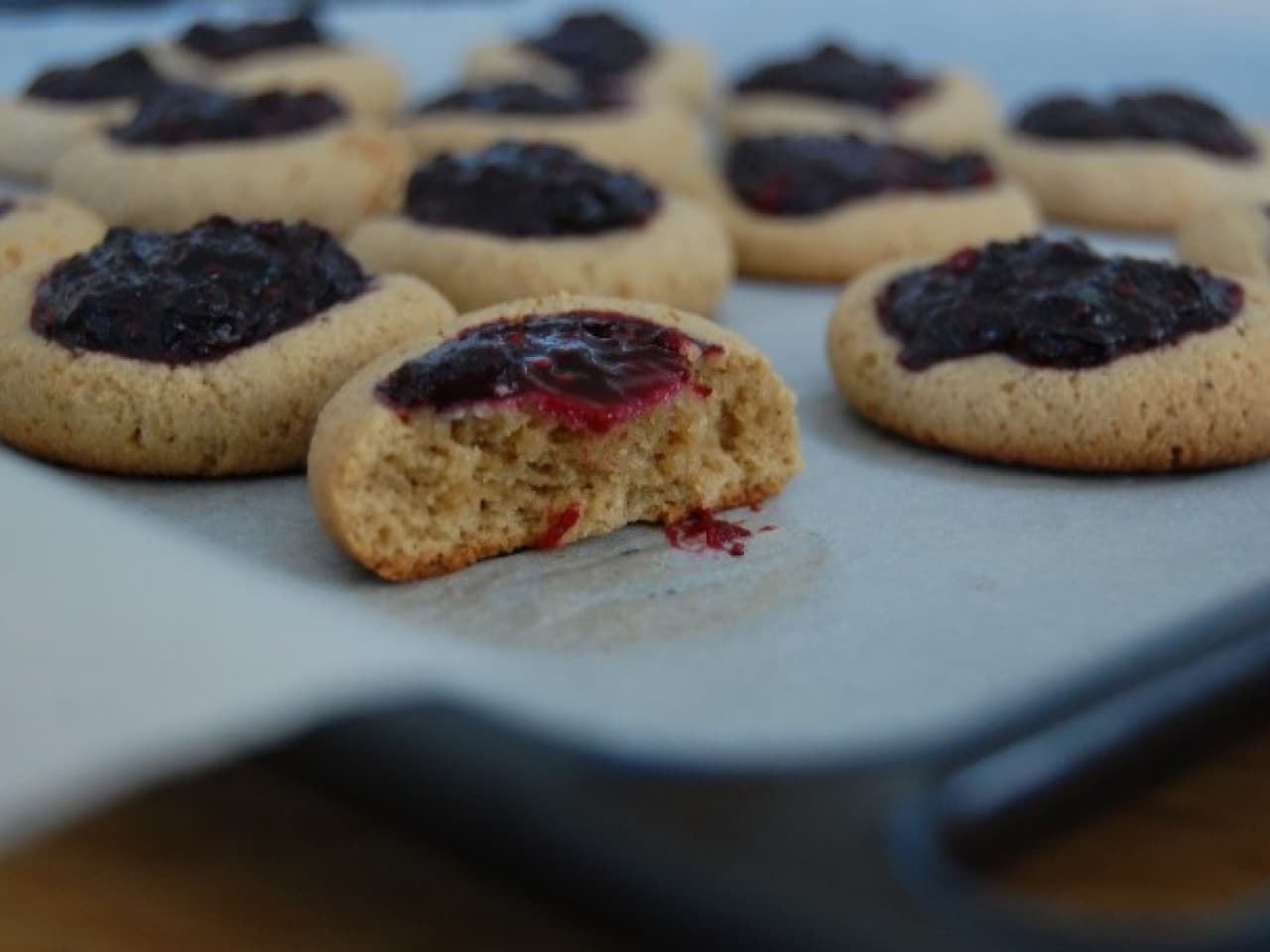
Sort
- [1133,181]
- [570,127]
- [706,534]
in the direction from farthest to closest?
1. [570,127]
2. [1133,181]
3. [706,534]

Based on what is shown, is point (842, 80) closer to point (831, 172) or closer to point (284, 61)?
point (831, 172)

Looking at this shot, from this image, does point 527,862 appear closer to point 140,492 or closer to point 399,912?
point 399,912

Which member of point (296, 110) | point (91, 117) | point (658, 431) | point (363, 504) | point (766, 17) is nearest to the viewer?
point (363, 504)

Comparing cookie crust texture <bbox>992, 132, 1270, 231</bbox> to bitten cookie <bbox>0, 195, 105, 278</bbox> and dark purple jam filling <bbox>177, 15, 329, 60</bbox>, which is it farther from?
bitten cookie <bbox>0, 195, 105, 278</bbox>

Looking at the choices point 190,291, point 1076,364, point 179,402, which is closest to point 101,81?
point 190,291

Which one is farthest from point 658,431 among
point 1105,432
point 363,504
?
point 1105,432

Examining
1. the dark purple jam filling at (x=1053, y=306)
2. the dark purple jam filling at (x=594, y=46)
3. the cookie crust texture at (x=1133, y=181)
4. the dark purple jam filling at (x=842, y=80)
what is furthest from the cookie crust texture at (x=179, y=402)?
the dark purple jam filling at (x=594, y=46)
